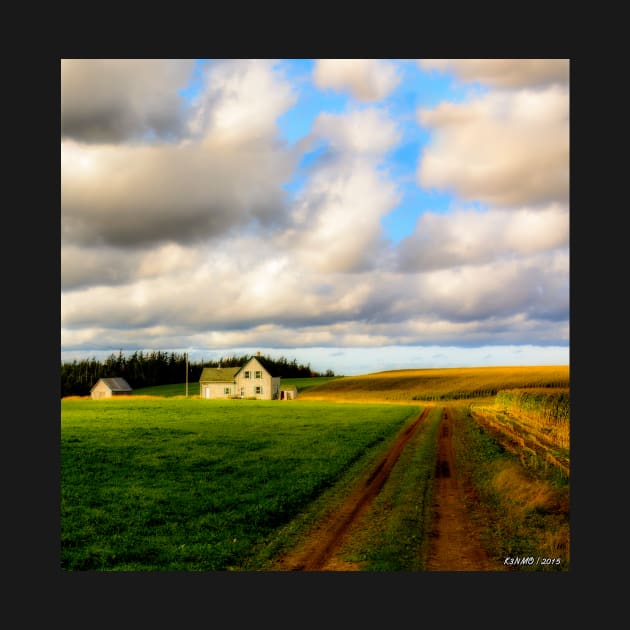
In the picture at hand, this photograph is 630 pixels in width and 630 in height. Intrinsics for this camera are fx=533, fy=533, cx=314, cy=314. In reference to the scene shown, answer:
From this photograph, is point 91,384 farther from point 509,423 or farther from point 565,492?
point 565,492

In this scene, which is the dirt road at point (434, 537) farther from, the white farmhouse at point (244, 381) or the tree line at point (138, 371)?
the white farmhouse at point (244, 381)

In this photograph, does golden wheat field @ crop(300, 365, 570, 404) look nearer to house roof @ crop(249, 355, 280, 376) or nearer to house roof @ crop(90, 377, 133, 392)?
house roof @ crop(249, 355, 280, 376)

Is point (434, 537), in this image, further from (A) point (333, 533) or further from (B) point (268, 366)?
(B) point (268, 366)

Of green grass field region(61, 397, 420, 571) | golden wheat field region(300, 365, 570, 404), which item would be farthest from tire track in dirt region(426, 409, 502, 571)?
golden wheat field region(300, 365, 570, 404)

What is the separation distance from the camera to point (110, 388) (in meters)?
49.2

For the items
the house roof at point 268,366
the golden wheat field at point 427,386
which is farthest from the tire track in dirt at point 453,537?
the house roof at point 268,366

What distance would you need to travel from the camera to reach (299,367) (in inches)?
2830

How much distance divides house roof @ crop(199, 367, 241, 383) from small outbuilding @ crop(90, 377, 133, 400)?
26058mm

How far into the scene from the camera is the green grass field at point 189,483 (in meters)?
13.2

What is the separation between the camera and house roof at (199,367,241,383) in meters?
78.9

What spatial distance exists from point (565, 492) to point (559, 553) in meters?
2.46

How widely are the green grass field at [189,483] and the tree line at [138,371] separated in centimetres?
320

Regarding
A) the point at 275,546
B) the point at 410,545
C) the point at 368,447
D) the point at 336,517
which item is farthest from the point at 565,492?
the point at 368,447

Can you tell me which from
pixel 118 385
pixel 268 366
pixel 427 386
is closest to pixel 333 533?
pixel 118 385
